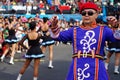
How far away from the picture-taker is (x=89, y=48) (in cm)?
478

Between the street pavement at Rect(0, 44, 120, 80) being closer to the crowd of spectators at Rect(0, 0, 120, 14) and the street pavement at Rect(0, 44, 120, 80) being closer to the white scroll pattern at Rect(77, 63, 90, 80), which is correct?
the white scroll pattern at Rect(77, 63, 90, 80)

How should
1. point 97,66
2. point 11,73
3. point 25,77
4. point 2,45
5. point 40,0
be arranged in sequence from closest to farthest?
point 97,66 < point 25,77 < point 11,73 < point 2,45 < point 40,0

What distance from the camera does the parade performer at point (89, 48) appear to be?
4773mm

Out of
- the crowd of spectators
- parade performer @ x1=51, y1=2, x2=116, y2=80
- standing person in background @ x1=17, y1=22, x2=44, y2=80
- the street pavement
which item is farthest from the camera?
the crowd of spectators

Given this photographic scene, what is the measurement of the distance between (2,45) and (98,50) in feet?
30.5

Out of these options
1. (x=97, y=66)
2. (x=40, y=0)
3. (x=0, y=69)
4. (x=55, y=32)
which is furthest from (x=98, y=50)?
(x=40, y=0)

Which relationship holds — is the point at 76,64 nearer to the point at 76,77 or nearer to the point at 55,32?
the point at 76,77

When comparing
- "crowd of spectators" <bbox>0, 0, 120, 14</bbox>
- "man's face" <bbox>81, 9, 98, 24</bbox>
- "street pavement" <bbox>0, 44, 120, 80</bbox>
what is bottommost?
"crowd of spectators" <bbox>0, 0, 120, 14</bbox>

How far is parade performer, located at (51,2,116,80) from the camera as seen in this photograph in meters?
4.77

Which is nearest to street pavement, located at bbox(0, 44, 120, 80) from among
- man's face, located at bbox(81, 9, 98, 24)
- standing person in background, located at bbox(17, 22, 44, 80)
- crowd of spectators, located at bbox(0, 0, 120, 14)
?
standing person in background, located at bbox(17, 22, 44, 80)

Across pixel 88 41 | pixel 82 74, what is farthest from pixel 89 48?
pixel 82 74

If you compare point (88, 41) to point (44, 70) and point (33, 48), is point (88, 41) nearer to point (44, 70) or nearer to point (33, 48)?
point (33, 48)

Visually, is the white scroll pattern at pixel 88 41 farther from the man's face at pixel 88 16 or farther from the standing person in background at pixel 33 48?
the standing person in background at pixel 33 48

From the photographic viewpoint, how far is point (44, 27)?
11859 mm
